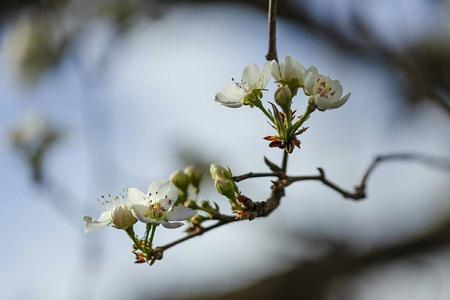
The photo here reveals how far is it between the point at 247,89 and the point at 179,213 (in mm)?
201

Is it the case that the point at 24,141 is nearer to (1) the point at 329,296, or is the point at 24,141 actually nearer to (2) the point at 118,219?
(1) the point at 329,296

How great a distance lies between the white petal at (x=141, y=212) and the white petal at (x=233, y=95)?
19 centimetres

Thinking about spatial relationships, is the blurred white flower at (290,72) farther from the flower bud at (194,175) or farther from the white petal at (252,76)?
the flower bud at (194,175)

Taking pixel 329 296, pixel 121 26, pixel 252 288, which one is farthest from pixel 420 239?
pixel 121 26

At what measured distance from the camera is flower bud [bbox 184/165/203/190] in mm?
1162

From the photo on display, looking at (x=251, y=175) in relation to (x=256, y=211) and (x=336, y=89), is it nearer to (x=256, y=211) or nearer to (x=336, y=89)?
(x=256, y=211)

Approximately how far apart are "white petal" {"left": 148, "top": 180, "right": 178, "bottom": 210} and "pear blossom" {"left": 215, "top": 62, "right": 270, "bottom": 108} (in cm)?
14

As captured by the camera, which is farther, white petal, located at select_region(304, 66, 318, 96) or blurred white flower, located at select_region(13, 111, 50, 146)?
blurred white flower, located at select_region(13, 111, 50, 146)

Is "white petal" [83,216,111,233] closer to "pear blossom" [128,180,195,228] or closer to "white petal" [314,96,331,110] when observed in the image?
"pear blossom" [128,180,195,228]

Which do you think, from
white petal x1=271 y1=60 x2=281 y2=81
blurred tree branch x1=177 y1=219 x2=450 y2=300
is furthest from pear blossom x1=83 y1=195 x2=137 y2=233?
blurred tree branch x1=177 y1=219 x2=450 y2=300

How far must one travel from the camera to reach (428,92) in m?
1.63

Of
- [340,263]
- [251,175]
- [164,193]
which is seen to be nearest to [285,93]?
[251,175]

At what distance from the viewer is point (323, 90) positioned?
3.55ft

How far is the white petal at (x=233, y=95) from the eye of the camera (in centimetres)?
111
